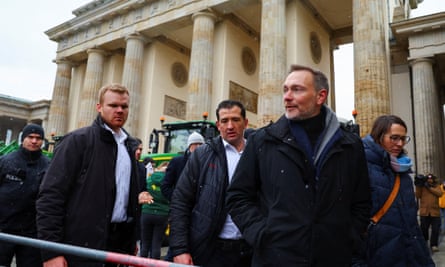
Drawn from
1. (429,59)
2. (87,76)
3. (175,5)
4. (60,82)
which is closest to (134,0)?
(175,5)

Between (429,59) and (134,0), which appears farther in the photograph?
(134,0)

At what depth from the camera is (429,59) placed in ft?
47.8

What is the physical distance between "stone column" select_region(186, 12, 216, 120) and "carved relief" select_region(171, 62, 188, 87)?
5403 millimetres

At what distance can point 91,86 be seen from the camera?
23.0 m

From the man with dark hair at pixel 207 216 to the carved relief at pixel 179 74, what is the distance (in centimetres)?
2096

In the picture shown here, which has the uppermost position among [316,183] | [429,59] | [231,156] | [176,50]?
[176,50]

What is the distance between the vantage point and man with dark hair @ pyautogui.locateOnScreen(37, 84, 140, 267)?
207cm

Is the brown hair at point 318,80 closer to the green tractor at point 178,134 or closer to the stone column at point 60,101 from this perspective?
the green tractor at point 178,134

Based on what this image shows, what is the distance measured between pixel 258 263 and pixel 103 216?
3.60ft

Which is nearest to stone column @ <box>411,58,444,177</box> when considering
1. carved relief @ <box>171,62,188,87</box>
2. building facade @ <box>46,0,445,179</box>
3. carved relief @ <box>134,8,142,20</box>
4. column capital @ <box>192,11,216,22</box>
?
building facade @ <box>46,0,445,179</box>

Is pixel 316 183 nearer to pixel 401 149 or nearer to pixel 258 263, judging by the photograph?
pixel 258 263

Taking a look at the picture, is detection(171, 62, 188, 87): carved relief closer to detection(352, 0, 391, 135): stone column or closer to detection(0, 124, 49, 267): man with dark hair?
detection(352, 0, 391, 135): stone column

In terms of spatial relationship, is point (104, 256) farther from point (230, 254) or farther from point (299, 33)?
point (299, 33)

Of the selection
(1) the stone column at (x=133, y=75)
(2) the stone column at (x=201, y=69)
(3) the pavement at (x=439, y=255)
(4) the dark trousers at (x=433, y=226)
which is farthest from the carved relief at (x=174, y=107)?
(4) the dark trousers at (x=433, y=226)
